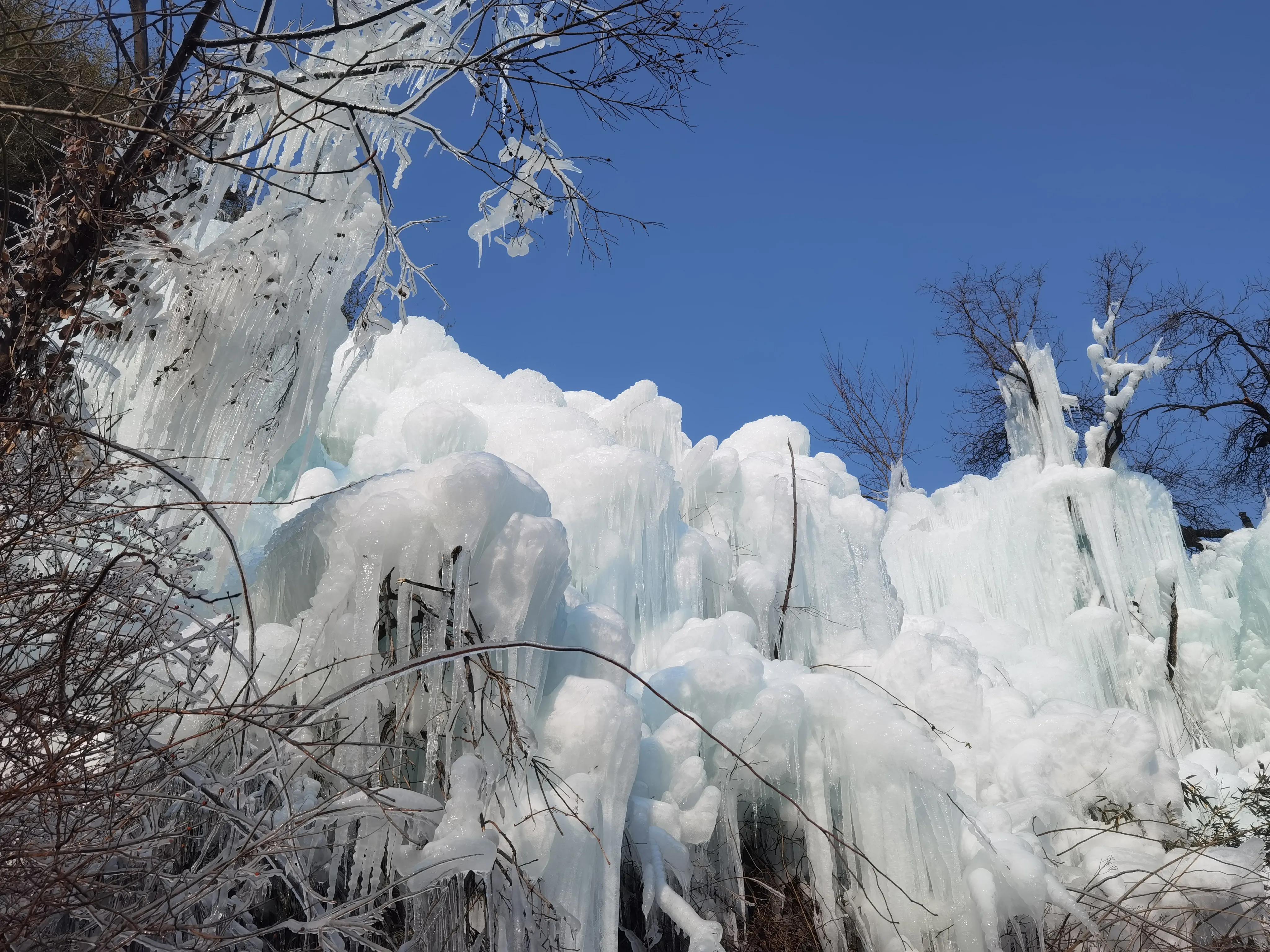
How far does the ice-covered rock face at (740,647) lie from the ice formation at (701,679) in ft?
0.06

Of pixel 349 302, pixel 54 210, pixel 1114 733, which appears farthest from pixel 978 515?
pixel 54 210

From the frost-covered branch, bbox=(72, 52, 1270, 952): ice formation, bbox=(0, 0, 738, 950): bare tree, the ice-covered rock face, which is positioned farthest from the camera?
the frost-covered branch

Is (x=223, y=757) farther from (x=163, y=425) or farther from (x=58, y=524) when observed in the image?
(x=163, y=425)

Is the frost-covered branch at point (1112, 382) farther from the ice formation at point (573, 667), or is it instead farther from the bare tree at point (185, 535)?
the bare tree at point (185, 535)

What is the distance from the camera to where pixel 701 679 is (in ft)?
14.7

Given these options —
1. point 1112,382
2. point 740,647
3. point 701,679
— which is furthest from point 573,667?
point 1112,382

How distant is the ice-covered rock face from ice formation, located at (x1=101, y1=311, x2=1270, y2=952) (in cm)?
2

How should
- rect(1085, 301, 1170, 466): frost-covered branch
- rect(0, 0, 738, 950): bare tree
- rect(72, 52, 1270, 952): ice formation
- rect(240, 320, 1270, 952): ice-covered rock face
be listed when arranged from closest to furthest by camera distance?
rect(0, 0, 738, 950): bare tree
rect(72, 52, 1270, 952): ice formation
rect(240, 320, 1270, 952): ice-covered rock face
rect(1085, 301, 1170, 466): frost-covered branch

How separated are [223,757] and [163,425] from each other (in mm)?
1911

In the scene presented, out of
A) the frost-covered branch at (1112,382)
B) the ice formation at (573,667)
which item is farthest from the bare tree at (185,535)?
the frost-covered branch at (1112,382)

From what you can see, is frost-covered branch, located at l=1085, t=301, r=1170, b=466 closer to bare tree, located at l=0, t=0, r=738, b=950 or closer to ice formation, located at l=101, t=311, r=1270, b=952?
ice formation, located at l=101, t=311, r=1270, b=952

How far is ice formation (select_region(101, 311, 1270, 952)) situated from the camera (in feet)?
10.6

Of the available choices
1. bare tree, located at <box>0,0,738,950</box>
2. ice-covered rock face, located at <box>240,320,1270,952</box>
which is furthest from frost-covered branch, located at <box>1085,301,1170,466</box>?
bare tree, located at <box>0,0,738,950</box>

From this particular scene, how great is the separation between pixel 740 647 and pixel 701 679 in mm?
832
